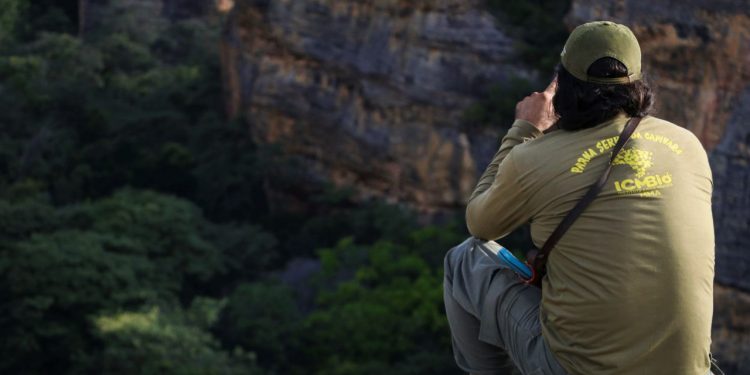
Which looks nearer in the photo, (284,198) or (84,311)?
(84,311)

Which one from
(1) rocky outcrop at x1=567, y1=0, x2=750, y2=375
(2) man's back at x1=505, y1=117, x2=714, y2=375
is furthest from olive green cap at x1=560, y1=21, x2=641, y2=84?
(1) rocky outcrop at x1=567, y1=0, x2=750, y2=375

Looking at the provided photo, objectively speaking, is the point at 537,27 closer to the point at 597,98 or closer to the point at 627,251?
the point at 597,98

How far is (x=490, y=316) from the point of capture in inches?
100

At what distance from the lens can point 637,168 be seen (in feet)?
7.70

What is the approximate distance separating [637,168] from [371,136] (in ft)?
51.6

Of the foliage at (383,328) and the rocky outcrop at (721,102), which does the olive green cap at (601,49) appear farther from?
the foliage at (383,328)

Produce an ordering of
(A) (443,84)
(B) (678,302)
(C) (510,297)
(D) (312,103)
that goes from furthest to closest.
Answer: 1. (D) (312,103)
2. (A) (443,84)
3. (C) (510,297)
4. (B) (678,302)

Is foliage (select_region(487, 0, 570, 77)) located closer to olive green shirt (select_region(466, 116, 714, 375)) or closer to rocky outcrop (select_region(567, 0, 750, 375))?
rocky outcrop (select_region(567, 0, 750, 375))

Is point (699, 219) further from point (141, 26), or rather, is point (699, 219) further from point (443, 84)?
point (141, 26)

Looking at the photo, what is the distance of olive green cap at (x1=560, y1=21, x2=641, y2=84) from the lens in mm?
2396

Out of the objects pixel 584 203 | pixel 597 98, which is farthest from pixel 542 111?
pixel 584 203

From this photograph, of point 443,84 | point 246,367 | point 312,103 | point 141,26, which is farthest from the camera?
point 141,26

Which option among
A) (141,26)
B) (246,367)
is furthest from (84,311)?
(141,26)

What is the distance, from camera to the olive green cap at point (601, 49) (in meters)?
2.40
